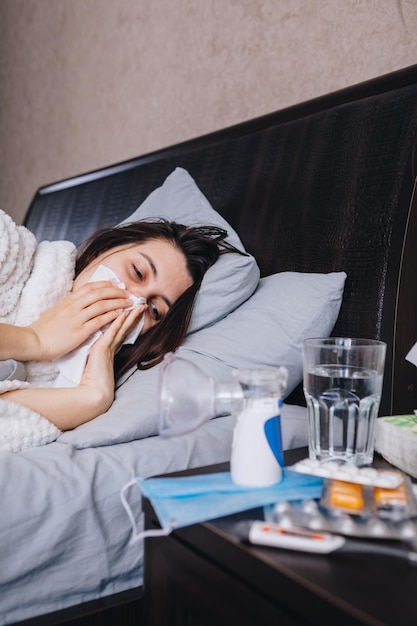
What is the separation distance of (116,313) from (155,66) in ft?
4.54

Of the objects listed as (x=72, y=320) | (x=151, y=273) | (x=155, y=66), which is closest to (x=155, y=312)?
(x=151, y=273)

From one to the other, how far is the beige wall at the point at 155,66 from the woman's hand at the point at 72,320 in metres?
0.80

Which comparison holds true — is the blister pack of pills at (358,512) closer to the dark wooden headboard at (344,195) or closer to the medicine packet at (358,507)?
the medicine packet at (358,507)

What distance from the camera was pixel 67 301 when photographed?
117 centimetres

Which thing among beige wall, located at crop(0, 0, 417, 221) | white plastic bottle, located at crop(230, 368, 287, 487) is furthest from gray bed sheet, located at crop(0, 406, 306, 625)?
beige wall, located at crop(0, 0, 417, 221)

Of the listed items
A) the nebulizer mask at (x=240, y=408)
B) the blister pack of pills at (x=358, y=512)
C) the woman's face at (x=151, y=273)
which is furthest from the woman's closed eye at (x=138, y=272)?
the blister pack of pills at (x=358, y=512)

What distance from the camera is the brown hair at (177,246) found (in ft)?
4.09

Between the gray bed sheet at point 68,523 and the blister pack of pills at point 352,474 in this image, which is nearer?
the blister pack of pills at point 352,474

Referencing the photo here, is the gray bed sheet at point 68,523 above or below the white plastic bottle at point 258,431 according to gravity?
below

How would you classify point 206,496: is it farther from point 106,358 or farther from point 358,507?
point 106,358

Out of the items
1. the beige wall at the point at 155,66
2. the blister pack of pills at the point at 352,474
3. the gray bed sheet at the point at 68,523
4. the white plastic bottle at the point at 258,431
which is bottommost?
the gray bed sheet at the point at 68,523

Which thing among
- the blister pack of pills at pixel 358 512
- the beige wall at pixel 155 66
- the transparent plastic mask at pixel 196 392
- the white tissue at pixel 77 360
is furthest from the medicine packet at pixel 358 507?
the beige wall at pixel 155 66

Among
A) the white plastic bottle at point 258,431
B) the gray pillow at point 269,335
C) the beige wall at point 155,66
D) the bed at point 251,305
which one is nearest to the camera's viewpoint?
the white plastic bottle at point 258,431

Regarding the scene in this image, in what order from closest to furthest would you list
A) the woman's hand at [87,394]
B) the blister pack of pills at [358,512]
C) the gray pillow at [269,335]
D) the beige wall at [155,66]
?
the blister pack of pills at [358,512], the woman's hand at [87,394], the gray pillow at [269,335], the beige wall at [155,66]
